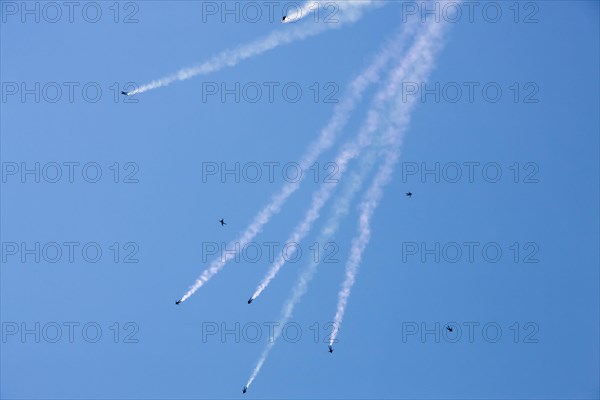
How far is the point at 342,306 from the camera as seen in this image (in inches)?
787

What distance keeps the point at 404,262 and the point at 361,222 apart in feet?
10.3

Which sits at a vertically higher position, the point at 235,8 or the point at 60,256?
the point at 235,8

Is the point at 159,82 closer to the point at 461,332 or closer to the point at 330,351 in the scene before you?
the point at 330,351

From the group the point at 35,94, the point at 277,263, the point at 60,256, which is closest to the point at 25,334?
the point at 60,256

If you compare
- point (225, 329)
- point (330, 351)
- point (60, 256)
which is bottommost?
point (330, 351)

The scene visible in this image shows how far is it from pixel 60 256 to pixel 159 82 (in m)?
10.3

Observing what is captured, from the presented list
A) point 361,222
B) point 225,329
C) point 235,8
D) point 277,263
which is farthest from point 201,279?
point 235,8

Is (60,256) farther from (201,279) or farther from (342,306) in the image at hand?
(342,306)

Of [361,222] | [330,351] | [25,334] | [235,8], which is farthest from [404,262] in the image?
[25,334]

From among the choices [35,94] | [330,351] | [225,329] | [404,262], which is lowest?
[330,351]

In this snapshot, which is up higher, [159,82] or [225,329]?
[159,82]

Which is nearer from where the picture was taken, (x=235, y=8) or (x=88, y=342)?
(x=235, y=8)

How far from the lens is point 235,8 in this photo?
19.1 m

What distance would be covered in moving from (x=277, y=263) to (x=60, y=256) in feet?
36.9
